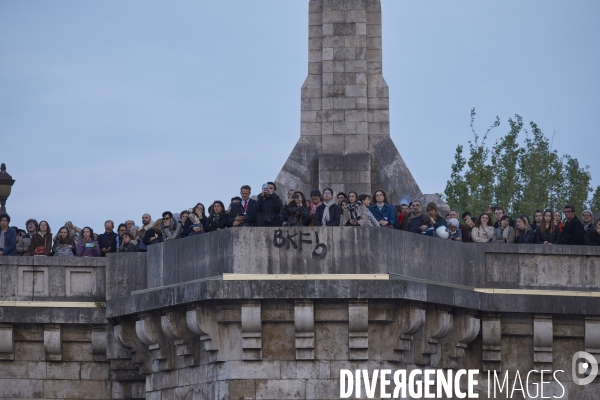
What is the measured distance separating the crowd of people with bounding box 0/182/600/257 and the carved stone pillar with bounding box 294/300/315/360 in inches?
81.2

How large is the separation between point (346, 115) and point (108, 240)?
22.7ft

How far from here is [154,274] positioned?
3572cm

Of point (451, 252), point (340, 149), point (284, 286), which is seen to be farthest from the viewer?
point (340, 149)

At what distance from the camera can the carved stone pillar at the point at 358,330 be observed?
33.2 metres

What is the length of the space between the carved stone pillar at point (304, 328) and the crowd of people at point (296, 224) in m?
2.06

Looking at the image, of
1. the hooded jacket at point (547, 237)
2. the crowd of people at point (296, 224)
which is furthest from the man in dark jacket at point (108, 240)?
the hooded jacket at point (547, 237)

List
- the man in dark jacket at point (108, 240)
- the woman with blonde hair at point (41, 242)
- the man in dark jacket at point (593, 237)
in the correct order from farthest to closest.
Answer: the man in dark jacket at point (108, 240) → the woman with blonde hair at point (41, 242) → the man in dark jacket at point (593, 237)

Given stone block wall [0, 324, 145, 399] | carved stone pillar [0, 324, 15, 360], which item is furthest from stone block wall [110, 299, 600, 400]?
carved stone pillar [0, 324, 15, 360]

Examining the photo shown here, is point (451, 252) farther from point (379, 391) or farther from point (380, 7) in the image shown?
point (380, 7)

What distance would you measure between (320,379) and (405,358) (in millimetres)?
1842

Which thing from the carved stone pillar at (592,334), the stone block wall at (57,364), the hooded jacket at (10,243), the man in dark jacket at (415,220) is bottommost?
the stone block wall at (57,364)

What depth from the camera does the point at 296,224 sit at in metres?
34.6

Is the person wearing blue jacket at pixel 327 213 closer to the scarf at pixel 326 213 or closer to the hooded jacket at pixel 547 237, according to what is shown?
the scarf at pixel 326 213

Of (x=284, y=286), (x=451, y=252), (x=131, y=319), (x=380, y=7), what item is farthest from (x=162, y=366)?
(x=380, y=7)
